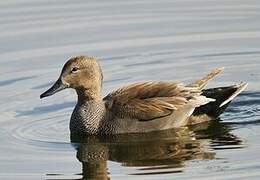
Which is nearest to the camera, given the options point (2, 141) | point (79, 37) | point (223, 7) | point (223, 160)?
point (223, 160)

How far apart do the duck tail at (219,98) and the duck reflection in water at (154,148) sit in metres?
0.18

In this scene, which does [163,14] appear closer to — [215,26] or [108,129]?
[215,26]

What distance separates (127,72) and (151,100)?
2.42m

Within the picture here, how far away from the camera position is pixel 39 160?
538 inches

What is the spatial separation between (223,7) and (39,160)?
25.9 feet

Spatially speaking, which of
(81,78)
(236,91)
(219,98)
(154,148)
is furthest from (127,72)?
(154,148)

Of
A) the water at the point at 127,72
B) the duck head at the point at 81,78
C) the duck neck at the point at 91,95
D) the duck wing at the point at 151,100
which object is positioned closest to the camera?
the water at the point at 127,72

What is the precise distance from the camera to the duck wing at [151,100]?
1514cm

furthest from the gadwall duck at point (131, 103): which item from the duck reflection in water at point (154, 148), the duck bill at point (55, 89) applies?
the duck reflection in water at point (154, 148)

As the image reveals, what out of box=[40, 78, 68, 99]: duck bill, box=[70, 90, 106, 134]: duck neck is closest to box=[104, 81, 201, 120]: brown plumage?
box=[70, 90, 106, 134]: duck neck

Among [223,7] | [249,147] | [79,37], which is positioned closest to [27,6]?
[79,37]

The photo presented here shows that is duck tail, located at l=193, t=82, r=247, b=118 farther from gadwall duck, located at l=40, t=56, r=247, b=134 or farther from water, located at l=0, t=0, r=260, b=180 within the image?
water, located at l=0, t=0, r=260, b=180

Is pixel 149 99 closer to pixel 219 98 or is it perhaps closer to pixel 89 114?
pixel 89 114

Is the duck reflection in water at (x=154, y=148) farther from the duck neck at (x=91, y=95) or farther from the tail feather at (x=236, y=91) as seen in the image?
the duck neck at (x=91, y=95)
